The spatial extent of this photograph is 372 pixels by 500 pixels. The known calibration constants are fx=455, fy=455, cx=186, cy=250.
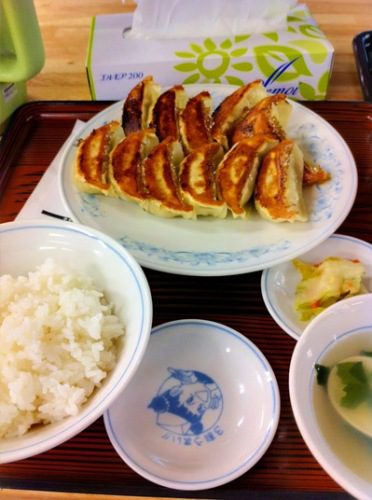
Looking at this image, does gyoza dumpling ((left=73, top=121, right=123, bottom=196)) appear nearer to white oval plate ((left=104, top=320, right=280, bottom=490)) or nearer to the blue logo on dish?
white oval plate ((left=104, top=320, right=280, bottom=490))

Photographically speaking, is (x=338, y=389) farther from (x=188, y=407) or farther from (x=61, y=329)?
(x=61, y=329)

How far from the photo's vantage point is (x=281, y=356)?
1.06 m

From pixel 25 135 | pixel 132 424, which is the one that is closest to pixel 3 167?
pixel 25 135

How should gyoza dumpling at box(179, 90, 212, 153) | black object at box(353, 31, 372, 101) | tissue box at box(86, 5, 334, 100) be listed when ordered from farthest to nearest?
black object at box(353, 31, 372, 101) < tissue box at box(86, 5, 334, 100) < gyoza dumpling at box(179, 90, 212, 153)

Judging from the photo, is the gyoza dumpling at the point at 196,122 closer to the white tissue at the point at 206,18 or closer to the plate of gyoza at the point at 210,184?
the plate of gyoza at the point at 210,184

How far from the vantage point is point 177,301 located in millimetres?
1186

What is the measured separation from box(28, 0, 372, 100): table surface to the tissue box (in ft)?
0.59

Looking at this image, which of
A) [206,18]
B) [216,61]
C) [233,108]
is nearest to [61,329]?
[233,108]

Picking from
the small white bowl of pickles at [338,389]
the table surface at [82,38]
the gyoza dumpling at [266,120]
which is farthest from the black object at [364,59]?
the small white bowl of pickles at [338,389]

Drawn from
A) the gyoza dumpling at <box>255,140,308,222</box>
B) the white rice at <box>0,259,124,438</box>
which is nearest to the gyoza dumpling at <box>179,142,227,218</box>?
the gyoza dumpling at <box>255,140,308,222</box>

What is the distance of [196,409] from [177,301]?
30 centimetres

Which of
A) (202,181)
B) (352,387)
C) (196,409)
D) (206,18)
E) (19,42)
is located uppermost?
(19,42)

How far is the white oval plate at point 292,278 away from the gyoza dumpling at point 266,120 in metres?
0.37

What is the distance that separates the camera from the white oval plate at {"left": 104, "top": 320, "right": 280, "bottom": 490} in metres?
0.89
